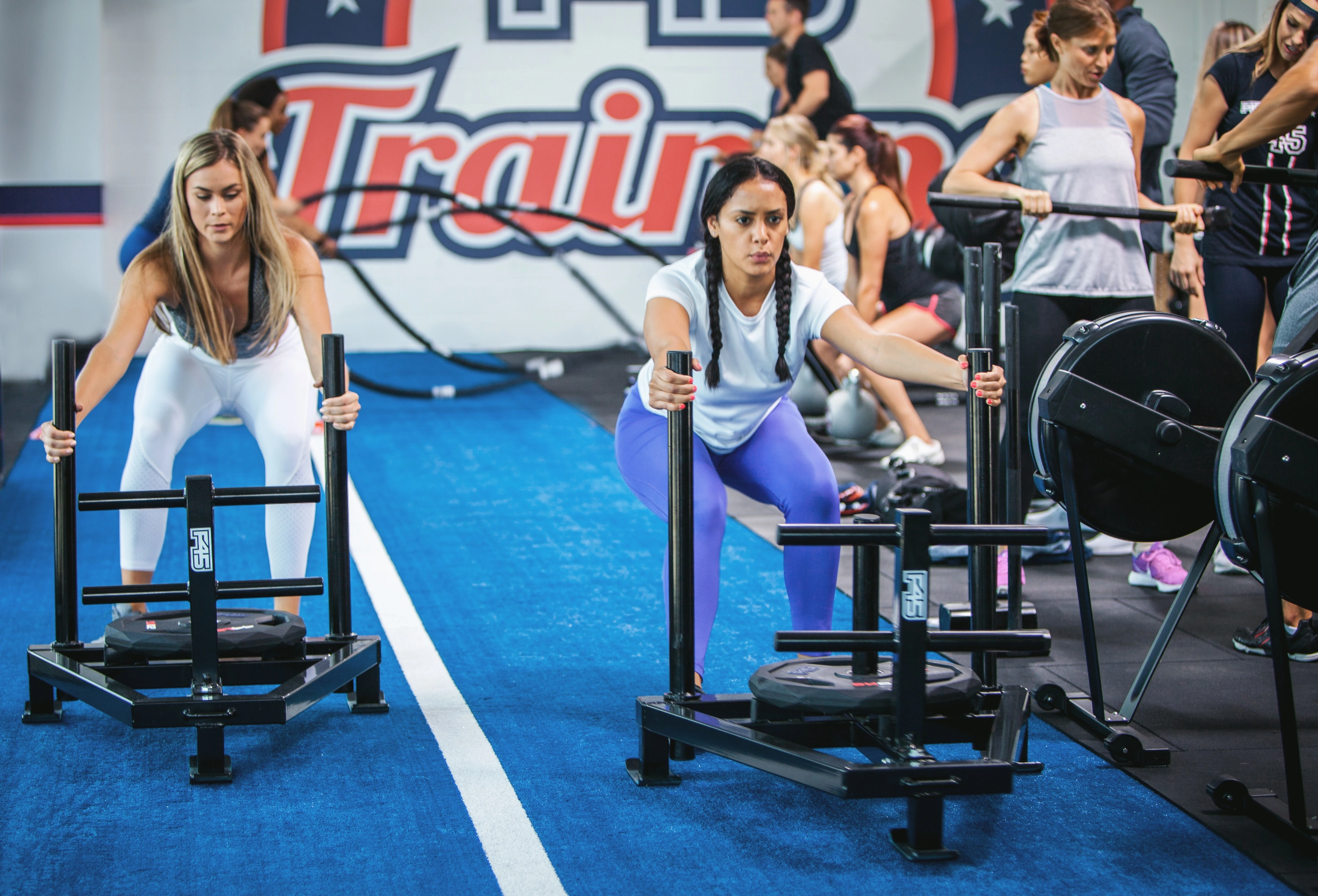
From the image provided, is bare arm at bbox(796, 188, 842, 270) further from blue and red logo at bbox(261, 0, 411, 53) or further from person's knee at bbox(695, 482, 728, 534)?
blue and red logo at bbox(261, 0, 411, 53)

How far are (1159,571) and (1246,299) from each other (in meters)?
0.94

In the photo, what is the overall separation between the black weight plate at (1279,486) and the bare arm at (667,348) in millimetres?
1087

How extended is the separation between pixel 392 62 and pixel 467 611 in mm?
8209

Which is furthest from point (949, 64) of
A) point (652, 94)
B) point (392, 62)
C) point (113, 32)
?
point (113, 32)

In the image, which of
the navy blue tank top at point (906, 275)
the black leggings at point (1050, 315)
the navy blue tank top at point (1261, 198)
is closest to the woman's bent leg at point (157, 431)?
the black leggings at point (1050, 315)

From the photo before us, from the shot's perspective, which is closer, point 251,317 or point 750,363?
point 750,363

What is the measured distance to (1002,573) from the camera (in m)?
3.70

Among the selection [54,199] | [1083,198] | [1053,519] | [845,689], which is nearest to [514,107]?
[54,199]

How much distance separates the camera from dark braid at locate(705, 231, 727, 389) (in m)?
3.27

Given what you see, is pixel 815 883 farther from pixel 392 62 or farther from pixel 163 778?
pixel 392 62

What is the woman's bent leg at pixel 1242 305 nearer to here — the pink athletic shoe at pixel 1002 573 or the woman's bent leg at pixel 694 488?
the pink athletic shoe at pixel 1002 573

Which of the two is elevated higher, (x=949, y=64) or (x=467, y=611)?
(x=949, y=64)

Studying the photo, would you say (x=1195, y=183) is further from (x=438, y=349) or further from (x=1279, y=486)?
(x=438, y=349)

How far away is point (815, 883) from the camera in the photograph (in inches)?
96.0
